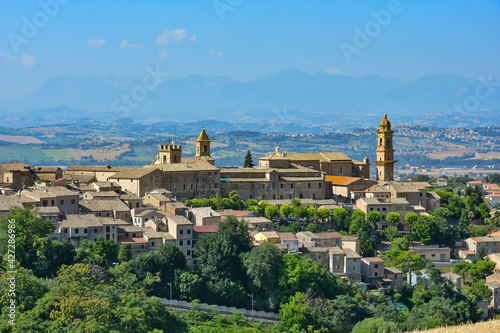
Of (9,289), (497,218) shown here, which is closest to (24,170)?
(9,289)

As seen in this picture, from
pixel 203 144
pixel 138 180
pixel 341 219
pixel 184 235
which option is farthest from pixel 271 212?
pixel 203 144

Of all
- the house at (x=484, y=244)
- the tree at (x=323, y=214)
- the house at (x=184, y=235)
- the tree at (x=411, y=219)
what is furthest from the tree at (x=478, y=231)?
the house at (x=184, y=235)

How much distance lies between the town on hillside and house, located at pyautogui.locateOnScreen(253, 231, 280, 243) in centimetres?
6

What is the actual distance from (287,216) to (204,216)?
27.0ft

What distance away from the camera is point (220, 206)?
5228 cm

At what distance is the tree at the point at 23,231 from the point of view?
3881cm

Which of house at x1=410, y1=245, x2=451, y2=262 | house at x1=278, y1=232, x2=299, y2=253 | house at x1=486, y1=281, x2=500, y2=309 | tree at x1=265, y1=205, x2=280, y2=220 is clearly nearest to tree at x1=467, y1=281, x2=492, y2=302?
house at x1=486, y1=281, x2=500, y2=309

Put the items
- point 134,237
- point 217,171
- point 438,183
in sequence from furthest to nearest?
point 438,183 < point 217,171 < point 134,237

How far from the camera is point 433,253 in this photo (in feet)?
166

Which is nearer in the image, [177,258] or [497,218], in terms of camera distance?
[177,258]

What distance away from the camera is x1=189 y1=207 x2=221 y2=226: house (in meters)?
46.6

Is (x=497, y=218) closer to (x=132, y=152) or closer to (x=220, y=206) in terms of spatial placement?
(x=220, y=206)

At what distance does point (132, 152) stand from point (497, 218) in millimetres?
136997

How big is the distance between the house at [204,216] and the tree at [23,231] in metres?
9.53
